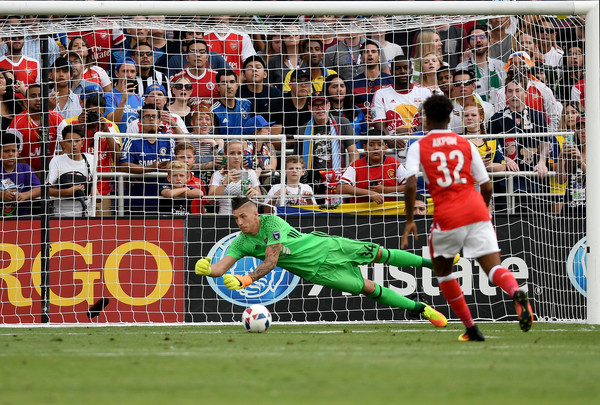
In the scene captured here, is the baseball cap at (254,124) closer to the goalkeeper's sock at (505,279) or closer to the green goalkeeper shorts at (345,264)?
the green goalkeeper shorts at (345,264)

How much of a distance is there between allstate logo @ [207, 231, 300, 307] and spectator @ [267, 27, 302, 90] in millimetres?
3033

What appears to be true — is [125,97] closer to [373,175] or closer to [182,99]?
[182,99]

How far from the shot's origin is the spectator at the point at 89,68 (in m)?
12.7

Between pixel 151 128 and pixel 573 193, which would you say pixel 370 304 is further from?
pixel 151 128

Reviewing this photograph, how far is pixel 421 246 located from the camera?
36.8 feet

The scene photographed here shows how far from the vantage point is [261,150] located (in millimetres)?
12172

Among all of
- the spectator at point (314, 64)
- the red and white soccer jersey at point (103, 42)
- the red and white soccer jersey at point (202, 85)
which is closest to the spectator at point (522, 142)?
the spectator at point (314, 64)

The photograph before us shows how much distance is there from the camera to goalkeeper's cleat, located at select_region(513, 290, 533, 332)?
21.7 feet

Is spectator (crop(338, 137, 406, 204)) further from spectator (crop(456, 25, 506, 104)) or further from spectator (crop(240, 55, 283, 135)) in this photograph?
spectator (crop(456, 25, 506, 104))

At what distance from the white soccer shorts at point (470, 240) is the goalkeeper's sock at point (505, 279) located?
6.6 inches

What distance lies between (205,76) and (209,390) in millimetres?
9070

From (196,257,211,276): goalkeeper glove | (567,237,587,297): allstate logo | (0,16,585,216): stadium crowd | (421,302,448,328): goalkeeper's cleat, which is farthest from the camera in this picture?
(0,16,585,216): stadium crowd

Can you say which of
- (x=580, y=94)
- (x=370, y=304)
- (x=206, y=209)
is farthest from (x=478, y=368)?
(x=580, y=94)

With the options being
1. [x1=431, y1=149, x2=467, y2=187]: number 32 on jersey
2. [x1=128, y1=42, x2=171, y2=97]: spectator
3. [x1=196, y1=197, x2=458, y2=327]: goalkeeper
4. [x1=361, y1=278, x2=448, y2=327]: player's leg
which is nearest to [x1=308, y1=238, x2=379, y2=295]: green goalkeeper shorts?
[x1=196, y1=197, x2=458, y2=327]: goalkeeper
